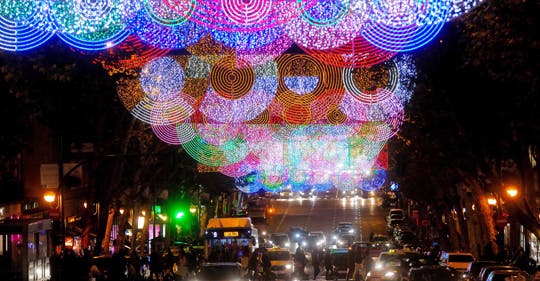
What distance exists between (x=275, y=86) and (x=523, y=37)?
37.9m

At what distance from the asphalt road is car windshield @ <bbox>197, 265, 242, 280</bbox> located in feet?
150

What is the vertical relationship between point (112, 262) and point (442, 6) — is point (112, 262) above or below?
below

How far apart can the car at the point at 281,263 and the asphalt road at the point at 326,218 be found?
32660 millimetres

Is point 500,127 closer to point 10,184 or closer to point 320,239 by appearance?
point 10,184

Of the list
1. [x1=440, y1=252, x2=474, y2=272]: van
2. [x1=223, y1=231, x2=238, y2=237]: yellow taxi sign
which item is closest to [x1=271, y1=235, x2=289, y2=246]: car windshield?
[x1=223, y1=231, x2=238, y2=237]: yellow taxi sign

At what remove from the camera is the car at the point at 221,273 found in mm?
28188

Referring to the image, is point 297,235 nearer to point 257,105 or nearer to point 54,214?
point 257,105

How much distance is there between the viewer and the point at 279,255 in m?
41.3

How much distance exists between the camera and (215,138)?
236 ft

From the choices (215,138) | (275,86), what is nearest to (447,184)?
(275,86)

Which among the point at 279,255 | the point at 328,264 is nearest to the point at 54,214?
the point at 279,255

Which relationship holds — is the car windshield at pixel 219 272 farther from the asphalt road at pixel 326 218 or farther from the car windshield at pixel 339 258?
the asphalt road at pixel 326 218

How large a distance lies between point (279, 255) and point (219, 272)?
13142 millimetres

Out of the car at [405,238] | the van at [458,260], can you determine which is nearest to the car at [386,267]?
the van at [458,260]
